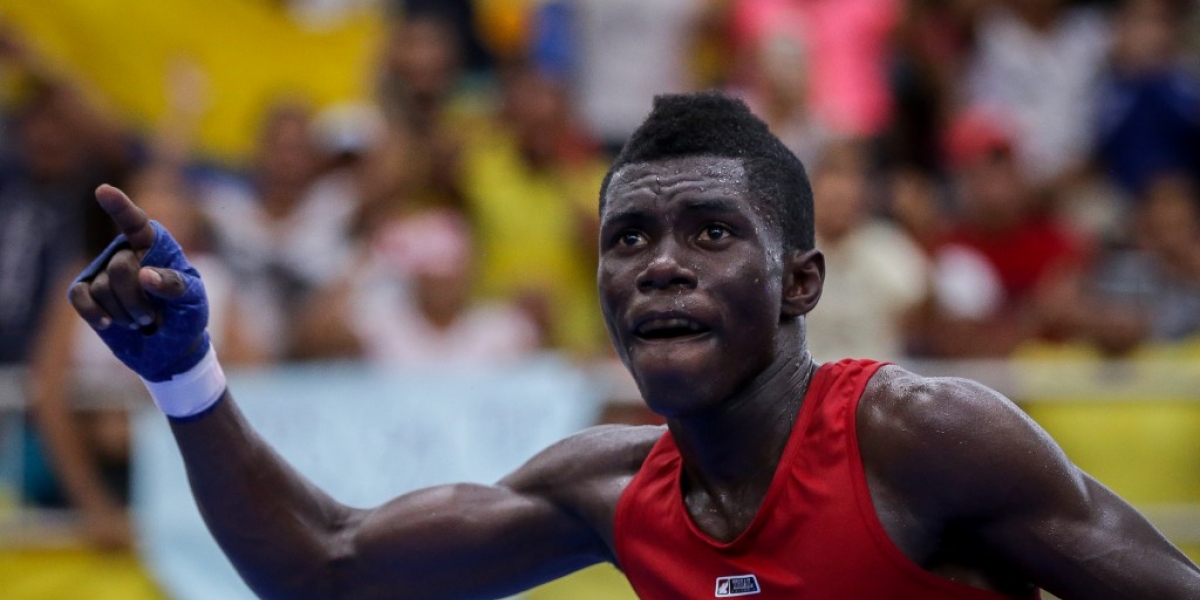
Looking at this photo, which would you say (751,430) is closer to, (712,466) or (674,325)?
(712,466)

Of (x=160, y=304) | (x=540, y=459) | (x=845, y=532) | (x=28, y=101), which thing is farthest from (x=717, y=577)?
(x=28, y=101)

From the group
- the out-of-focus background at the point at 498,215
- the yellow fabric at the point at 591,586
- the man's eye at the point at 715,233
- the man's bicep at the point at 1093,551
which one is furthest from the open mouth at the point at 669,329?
the yellow fabric at the point at 591,586

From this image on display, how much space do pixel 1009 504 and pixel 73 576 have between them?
469 centimetres

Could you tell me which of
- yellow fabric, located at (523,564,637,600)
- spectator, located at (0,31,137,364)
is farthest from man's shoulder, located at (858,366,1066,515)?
spectator, located at (0,31,137,364)

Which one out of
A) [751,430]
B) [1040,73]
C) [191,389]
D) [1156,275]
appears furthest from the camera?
[1040,73]

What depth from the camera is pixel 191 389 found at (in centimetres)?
354

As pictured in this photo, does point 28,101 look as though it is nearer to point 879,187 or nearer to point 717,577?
point 879,187

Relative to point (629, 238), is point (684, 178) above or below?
above

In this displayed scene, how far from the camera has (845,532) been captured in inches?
124

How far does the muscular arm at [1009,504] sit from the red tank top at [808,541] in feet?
0.20

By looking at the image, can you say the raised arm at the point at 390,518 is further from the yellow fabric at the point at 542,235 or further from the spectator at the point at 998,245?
the spectator at the point at 998,245

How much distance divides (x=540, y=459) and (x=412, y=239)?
12.3 feet

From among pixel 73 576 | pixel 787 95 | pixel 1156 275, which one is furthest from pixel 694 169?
pixel 1156 275

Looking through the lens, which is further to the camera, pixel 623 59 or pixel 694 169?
pixel 623 59
